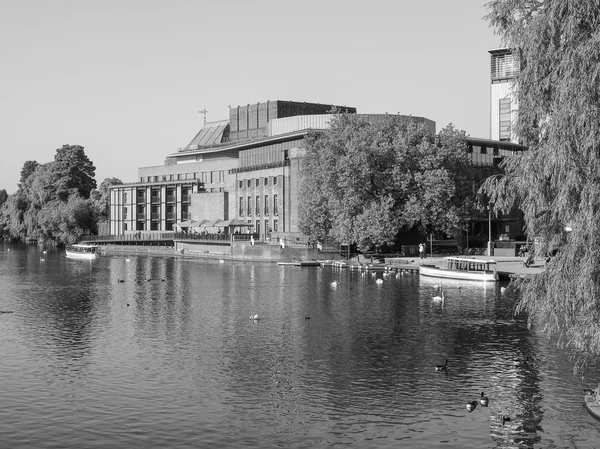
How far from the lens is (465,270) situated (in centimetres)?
8356

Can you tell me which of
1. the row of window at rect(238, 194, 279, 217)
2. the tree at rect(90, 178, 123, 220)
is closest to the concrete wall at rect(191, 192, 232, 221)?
the row of window at rect(238, 194, 279, 217)

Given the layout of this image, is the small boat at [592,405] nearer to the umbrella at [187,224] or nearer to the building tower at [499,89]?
the building tower at [499,89]

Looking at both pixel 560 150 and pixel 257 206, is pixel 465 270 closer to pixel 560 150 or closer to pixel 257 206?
pixel 560 150

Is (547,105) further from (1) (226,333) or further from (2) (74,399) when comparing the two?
(1) (226,333)

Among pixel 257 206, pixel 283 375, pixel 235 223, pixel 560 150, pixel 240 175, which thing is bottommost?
pixel 283 375

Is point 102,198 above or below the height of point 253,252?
above

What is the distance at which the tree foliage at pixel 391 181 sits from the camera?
322ft

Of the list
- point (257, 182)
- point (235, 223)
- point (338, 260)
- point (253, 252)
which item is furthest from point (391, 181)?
point (257, 182)

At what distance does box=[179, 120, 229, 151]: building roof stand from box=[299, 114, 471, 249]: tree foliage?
7307 cm

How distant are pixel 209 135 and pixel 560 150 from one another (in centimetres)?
15863

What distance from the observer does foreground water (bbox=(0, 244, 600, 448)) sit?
97.1 feet

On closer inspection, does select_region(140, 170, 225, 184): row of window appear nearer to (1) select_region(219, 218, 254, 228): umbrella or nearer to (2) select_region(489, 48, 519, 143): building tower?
(1) select_region(219, 218, 254, 228): umbrella

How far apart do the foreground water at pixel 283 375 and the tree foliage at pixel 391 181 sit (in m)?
28.9

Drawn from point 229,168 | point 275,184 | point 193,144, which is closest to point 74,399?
point 275,184
